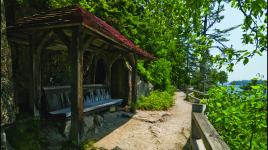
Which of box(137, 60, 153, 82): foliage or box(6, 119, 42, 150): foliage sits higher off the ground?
box(137, 60, 153, 82): foliage

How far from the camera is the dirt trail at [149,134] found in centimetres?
697

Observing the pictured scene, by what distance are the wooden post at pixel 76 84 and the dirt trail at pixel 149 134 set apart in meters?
0.86

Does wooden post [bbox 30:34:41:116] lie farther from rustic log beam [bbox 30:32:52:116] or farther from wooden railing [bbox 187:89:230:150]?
wooden railing [bbox 187:89:230:150]

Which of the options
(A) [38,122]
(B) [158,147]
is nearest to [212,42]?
(B) [158,147]

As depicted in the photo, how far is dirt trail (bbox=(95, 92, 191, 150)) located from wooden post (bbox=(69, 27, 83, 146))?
86 centimetres

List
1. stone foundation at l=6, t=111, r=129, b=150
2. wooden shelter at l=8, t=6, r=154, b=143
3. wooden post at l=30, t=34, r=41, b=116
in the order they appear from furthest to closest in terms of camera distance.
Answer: wooden post at l=30, t=34, r=41, b=116, wooden shelter at l=8, t=6, r=154, b=143, stone foundation at l=6, t=111, r=129, b=150

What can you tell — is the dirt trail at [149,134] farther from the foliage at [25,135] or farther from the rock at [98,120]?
the foliage at [25,135]

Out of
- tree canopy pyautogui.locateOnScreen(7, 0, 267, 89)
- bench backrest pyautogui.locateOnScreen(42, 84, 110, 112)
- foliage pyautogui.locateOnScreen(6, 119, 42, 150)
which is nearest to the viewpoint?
tree canopy pyautogui.locateOnScreen(7, 0, 267, 89)

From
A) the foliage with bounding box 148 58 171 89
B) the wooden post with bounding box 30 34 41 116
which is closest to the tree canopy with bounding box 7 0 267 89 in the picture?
the foliage with bounding box 148 58 171 89

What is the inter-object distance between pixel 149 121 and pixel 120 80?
395 centimetres

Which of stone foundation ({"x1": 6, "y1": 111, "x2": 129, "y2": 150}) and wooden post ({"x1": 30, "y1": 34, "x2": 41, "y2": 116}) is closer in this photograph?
stone foundation ({"x1": 6, "y1": 111, "x2": 129, "y2": 150})

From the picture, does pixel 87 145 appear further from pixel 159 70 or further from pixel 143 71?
pixel 159 70

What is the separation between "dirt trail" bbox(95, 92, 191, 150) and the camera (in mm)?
A: 6969

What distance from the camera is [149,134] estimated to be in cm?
810
